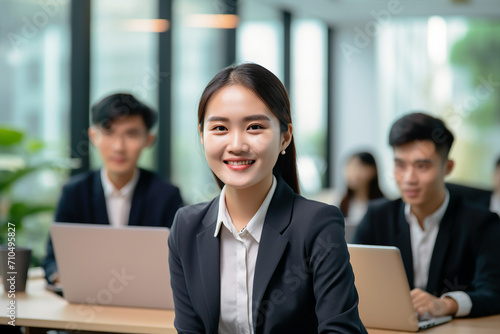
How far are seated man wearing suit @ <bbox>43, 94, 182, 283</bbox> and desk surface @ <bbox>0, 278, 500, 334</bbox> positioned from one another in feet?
2.31

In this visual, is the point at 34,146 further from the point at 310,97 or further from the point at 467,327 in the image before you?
the point at 310,97

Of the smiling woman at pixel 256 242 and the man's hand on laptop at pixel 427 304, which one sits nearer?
the smiling woman at pixel 256 242

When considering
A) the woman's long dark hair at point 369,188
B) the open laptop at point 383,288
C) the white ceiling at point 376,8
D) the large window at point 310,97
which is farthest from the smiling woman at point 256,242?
the large window at point 310,97

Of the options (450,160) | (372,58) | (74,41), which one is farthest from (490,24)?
(450,160)

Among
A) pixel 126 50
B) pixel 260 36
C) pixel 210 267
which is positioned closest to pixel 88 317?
pixel 210 267

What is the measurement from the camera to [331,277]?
1.58m

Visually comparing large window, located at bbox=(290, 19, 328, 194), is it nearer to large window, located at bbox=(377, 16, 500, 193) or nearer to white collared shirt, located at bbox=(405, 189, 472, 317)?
large window, located at bbox=(377, 16, 500, 193)

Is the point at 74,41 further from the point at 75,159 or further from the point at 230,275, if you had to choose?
the point at 230,275

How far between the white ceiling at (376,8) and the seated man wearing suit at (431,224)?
5019 millimetres

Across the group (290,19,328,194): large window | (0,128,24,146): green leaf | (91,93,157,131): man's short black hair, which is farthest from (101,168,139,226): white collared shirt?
(290,19,328,194): large window

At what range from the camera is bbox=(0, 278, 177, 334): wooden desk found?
1925 mm

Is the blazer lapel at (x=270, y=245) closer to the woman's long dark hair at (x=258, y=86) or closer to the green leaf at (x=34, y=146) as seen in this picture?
the woman's long dark hair at (x=258, y=86)

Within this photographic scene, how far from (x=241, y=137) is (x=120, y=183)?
4.86 feet

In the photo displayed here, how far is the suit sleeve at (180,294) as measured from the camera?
1.73 metres
